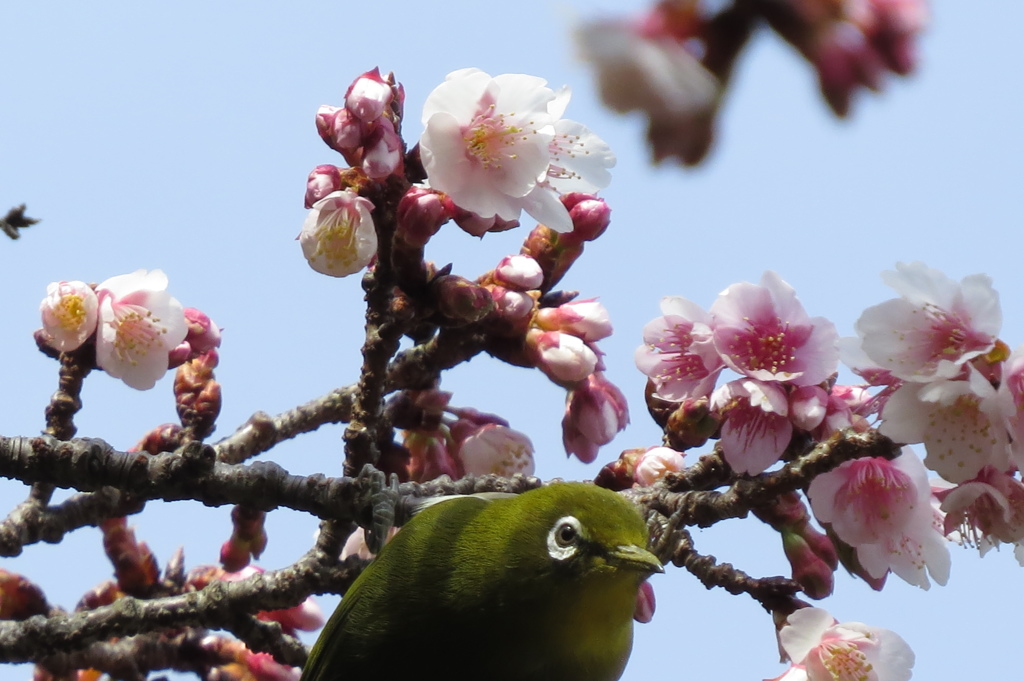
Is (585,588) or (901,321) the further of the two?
(585,588)

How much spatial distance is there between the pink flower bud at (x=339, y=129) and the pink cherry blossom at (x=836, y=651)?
4.60ft

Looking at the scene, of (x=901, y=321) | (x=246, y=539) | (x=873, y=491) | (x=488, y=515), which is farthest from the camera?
(x=246, y=539)

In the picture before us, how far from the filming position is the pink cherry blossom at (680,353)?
2148 mm

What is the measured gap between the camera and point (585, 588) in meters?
2.14

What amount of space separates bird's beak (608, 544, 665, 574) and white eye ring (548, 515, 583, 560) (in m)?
0.09

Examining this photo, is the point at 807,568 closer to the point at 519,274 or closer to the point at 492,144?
the point at 519,274

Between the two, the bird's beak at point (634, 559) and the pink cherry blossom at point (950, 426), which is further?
the bird's beak at point (634, 559)

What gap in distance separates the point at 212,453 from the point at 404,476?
1.90 feet

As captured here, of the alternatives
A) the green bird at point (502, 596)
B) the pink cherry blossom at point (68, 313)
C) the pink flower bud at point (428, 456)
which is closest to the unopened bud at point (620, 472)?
the green bird at point (502, 596)

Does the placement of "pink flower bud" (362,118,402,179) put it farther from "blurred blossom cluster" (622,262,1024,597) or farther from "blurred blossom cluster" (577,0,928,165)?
"blurred blossom cluster" (577,0,928,165)

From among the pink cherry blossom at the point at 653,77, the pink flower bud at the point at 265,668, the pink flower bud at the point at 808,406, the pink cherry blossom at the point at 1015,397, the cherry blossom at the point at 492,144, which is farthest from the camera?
the pink flower bud at the point at 265,668

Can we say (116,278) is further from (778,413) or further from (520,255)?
(778,413)

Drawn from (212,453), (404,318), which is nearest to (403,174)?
(404,318)

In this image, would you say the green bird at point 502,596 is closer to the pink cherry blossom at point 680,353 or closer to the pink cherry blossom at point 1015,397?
the pink cherry blossom at point 680,353
